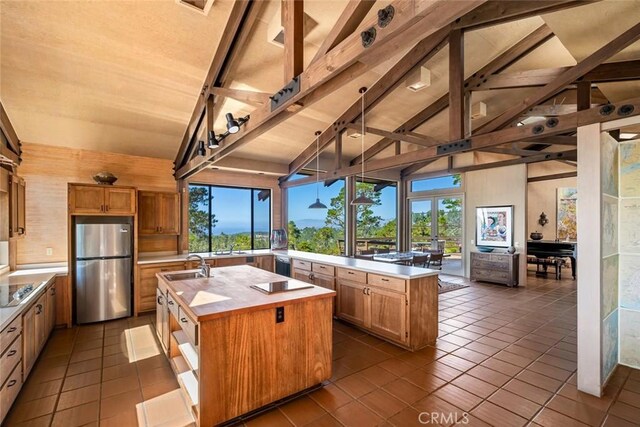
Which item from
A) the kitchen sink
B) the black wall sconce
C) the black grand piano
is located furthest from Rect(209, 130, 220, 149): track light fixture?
the black wall sconce

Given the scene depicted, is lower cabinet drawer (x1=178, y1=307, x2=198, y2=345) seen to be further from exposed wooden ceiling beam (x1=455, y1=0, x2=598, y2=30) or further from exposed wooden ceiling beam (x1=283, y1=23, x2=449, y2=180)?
exposed wooden ceiling beam (x1=283, y1=23, x2=449, y2=180)

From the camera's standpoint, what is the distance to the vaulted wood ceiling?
108 inches

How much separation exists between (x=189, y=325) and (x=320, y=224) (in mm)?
6824

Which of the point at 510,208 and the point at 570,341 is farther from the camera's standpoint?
the point at 510,208

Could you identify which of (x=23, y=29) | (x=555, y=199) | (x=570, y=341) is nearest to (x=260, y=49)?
(x=23, y=29)

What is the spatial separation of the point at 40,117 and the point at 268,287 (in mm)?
3921

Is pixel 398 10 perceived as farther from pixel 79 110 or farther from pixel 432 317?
pixel 79 110

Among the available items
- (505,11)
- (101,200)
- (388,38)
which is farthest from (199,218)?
(505,11)

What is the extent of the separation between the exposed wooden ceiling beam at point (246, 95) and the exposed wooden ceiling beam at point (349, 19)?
947mm

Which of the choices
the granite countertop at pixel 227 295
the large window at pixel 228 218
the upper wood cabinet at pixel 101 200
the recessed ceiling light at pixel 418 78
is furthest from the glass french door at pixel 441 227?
the upper wood cabinet at pixel 101 200

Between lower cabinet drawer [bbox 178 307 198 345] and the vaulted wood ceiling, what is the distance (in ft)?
9.33

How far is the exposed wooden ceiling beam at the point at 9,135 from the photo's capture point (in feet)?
11.4

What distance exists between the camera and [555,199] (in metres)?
9.00

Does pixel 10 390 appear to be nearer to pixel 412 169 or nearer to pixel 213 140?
pixel 213 140
